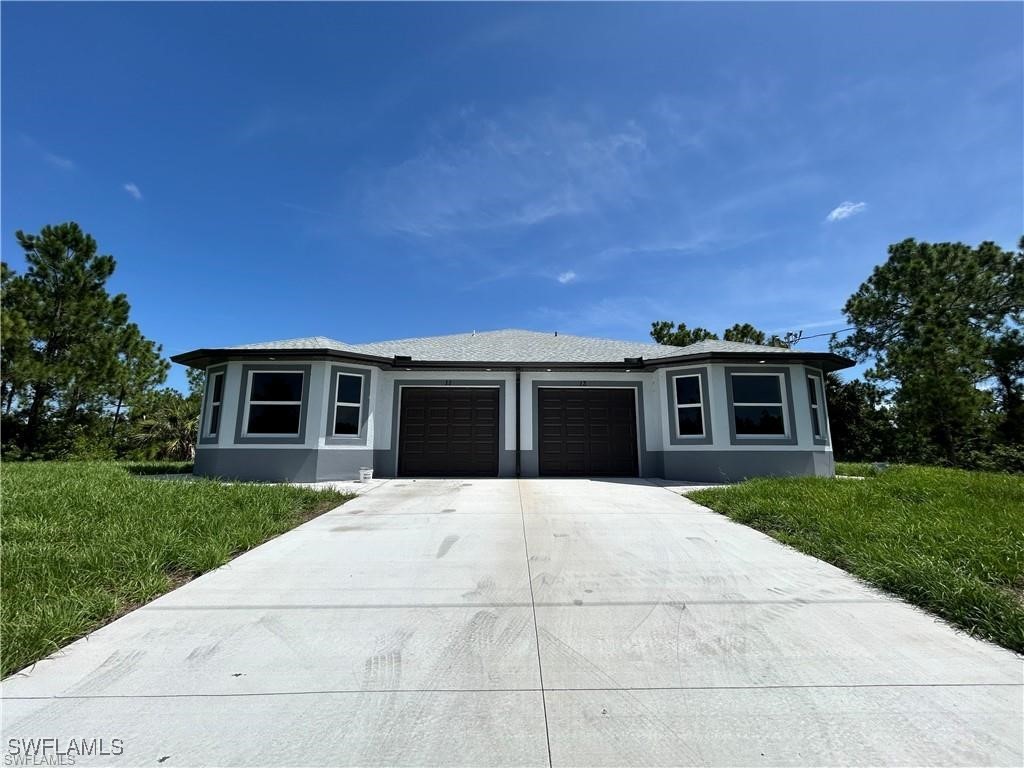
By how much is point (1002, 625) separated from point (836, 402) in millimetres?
21162

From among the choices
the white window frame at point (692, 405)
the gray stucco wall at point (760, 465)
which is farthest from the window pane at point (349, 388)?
the gray stucco wall at point (760, 465)

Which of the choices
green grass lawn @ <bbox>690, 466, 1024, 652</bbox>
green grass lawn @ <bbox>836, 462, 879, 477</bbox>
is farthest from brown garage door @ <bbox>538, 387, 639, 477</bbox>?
green grass lawn @ <bbox>836, 462, 879, 477</bbox>

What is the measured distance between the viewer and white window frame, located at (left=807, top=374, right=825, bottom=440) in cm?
1073

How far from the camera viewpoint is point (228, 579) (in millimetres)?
3684

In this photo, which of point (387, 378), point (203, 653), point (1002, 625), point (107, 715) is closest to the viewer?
point (107, 715)

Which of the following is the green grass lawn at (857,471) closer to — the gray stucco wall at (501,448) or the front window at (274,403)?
the gray stucco wall at (501,448)

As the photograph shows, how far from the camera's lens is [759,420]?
1059 centimetres

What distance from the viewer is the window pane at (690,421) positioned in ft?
35.4

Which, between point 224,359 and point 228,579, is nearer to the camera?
point 228,579

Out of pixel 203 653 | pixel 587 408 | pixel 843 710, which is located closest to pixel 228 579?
pixel 203 653

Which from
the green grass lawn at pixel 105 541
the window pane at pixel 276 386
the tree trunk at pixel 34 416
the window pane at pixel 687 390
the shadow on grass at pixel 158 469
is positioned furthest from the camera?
the tree trunk at pixel 34 416

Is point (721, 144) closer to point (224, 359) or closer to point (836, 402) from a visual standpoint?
point (224, 359)

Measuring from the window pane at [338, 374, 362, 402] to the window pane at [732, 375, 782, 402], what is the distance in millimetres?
9411

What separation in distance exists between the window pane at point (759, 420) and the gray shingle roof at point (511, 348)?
1.43 m
